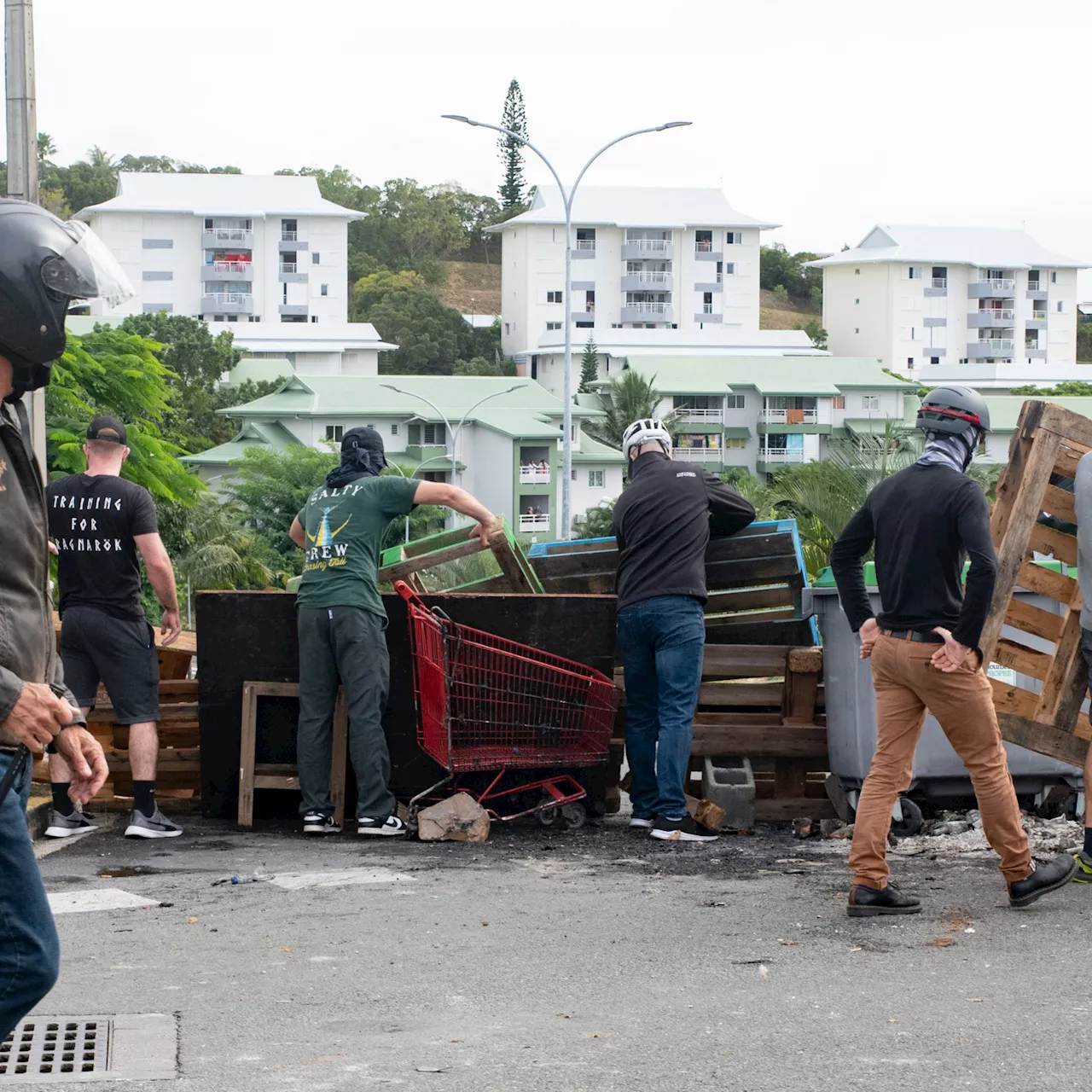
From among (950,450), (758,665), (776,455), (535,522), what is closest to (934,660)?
(950,450)

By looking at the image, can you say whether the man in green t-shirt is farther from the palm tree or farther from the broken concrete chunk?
the palm tree

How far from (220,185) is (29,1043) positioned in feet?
469

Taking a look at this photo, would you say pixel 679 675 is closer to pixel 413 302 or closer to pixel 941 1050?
pixel 941 1050

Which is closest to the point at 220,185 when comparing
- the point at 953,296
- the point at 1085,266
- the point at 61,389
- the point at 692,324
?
the point at 692,324

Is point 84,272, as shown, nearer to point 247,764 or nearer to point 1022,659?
point 247,764

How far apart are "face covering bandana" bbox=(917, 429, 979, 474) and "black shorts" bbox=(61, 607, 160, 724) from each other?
417 centimetres

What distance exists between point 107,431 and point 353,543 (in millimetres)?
1427

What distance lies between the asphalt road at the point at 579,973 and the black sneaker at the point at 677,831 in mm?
389

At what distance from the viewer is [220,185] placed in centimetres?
14075

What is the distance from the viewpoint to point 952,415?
20.9ft

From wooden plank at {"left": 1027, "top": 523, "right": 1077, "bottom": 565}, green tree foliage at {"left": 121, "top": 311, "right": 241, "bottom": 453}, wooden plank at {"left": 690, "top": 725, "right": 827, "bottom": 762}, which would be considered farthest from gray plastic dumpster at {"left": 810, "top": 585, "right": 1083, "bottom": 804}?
green tree foliage at {"left": 121, "top": 311, "right": 241, "bottom": 453}

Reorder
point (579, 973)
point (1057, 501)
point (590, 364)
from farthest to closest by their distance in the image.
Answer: point (590, 364) → point (1057, 501) → point (579, 973)

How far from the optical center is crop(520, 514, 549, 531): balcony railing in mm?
101688

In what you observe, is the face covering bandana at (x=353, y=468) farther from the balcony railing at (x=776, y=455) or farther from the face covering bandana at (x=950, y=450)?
the balcony railing at (x=776, y=455)
